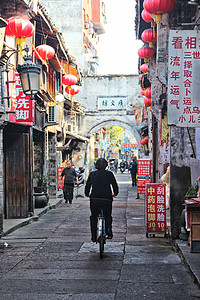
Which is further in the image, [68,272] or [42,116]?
[42,116]

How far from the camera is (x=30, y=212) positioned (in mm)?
14719

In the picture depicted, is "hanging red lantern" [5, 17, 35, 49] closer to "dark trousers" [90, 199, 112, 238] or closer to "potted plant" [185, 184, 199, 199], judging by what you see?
"dark trousers" [90, 199, 112, 238]

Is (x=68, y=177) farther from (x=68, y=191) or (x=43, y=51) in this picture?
(x=43, y=51)

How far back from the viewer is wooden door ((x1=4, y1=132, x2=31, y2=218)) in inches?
563

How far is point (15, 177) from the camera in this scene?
14.3 meters

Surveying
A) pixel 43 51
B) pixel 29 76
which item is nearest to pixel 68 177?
pixel 43 51

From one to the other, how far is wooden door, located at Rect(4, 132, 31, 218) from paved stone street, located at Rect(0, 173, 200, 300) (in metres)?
1.78

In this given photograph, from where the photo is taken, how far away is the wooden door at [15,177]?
14.3m

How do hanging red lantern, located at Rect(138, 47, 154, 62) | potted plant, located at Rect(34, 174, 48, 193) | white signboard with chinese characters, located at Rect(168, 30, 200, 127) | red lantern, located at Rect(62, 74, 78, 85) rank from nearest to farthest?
white signboard with chinese characters, located at Rect(168, 30, 200, 127)
potted plant, located at Rect(34, 174, 48, 193)
hanging red lantern, located at Rect(138, 47, 154, 62)
red lantern, located at Rect(62, 74, 78, 85)

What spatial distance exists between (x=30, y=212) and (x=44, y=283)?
8.19 metres

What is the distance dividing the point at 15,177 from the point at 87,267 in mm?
7100

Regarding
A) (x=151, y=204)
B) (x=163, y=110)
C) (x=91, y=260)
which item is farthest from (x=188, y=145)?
(x=163, y=110)

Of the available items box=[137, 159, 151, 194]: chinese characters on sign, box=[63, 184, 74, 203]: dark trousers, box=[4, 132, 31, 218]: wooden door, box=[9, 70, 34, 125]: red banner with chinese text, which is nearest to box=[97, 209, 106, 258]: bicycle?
box=[9, 70, 34, 125]: red banner with chinese text

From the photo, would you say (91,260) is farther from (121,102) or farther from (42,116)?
(121,102)
